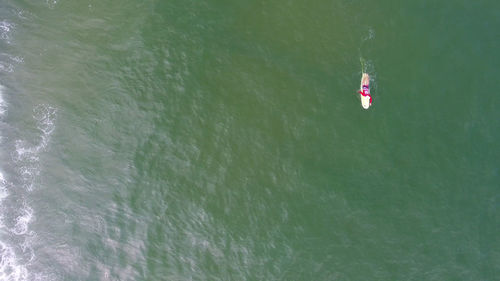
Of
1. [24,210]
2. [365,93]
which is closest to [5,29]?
[24,210]

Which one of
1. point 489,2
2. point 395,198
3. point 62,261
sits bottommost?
point 62,261

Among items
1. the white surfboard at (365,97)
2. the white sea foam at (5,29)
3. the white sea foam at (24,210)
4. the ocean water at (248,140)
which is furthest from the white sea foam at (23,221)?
the white surfboard at (365,97)

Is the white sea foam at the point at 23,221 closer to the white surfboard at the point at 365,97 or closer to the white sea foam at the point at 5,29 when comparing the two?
the white sea foam at the point at 5,29

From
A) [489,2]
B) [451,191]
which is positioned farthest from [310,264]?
[489,2]

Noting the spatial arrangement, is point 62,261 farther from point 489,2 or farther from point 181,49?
point 489,2

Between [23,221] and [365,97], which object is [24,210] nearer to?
[23,221]

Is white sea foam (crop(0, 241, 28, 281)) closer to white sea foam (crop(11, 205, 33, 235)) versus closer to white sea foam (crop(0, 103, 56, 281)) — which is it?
white sea foam (crop(0, 103, 56, 281))

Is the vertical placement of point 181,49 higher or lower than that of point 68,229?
higher
